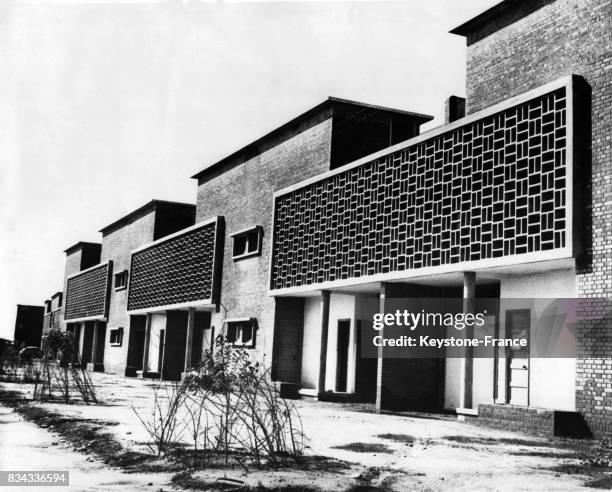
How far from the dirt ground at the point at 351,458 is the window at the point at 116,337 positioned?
25.0 meters

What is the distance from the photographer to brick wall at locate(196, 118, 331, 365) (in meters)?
21.9

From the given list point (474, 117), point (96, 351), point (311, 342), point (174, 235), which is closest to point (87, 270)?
point (96, 351)

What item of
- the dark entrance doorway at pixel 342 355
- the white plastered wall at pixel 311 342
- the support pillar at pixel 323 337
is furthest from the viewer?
the white plastered wall at pixel 311 342

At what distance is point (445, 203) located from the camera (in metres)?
15.4

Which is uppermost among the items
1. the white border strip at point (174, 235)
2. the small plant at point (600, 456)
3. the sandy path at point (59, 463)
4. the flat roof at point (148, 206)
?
the flat roof at point (148, 206)

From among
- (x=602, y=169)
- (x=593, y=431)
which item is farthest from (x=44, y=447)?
(x=602, y=169)

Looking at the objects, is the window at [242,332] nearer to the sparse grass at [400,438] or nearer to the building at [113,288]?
the building at [113,288]

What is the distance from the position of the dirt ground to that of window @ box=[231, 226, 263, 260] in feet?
34.4

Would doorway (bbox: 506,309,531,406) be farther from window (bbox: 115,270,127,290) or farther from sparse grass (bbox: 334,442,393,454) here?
window (bbox: 115,270,127,290)

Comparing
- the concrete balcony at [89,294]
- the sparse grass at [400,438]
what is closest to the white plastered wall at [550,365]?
the sparse grass at [400,438]

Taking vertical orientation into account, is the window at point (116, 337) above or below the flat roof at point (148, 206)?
below

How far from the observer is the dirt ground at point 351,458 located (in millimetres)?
7176

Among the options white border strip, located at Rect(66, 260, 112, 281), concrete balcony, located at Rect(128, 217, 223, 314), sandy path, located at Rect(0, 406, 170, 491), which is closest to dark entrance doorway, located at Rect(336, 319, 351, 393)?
concrete balcony, located at Rect(128, 217, 223, 314)

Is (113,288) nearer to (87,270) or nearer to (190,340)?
(87,270)
